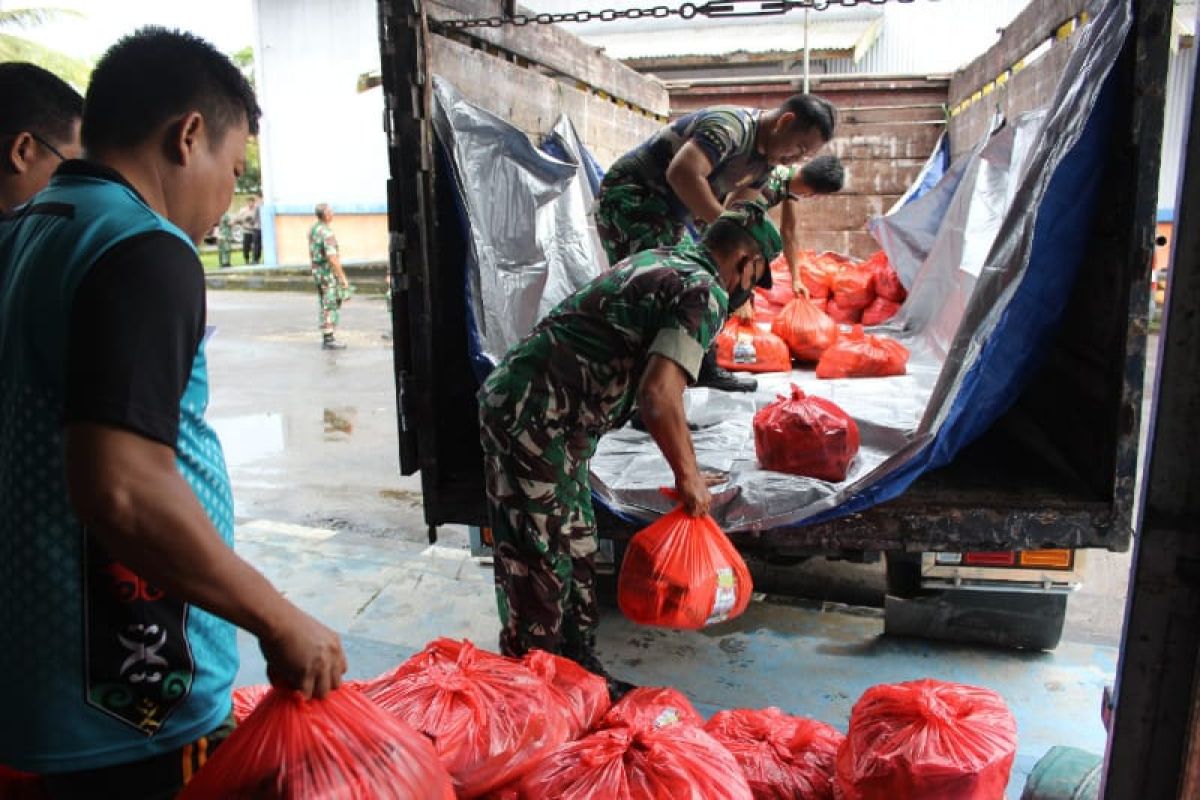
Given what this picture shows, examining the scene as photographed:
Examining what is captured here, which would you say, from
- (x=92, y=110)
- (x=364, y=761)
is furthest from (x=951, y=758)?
(x=92, y=110)

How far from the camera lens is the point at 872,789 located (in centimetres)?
177

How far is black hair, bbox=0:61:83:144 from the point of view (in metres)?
1.90

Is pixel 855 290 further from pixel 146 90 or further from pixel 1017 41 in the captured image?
pixel 146 90

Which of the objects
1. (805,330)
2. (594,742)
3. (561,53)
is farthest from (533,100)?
(594,742)

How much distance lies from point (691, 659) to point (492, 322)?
54.3 inches

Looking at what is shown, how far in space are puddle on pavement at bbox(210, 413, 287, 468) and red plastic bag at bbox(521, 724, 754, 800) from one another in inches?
197

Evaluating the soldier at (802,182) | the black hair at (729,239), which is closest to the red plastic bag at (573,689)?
the black hair at (729,239)

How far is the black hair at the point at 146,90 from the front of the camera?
1.16m

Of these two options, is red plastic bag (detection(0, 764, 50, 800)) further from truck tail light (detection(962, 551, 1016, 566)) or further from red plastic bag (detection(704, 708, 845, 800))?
truck tail light (detection(962, 551, 1016, 566))

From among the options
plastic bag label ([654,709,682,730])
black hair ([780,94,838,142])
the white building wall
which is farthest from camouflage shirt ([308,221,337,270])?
plastic bag label ([654,709,682,730])

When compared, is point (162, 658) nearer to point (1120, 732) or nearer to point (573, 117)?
point (1120, 732)

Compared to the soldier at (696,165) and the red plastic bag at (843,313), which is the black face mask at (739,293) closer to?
the soldier at (696,165)

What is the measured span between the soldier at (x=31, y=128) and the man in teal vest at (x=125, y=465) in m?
0.90

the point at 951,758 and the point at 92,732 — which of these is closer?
the point at 92,732
